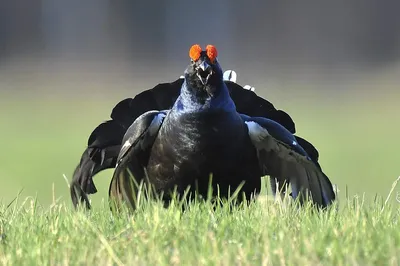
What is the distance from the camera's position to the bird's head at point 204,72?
3648mm

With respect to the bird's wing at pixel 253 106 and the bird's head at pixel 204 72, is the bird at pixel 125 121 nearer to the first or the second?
the bird's wing at pixel 253 106

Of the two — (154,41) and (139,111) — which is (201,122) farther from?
(154,41)

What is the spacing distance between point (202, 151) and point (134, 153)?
294 millimetres

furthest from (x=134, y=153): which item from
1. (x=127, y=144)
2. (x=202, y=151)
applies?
(x=202, y=151)

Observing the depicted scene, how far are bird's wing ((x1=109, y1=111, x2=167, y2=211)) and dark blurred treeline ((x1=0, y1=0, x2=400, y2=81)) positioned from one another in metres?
8.19

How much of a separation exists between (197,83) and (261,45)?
8.72 meters

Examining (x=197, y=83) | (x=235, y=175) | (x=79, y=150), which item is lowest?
(x=79, y=150)

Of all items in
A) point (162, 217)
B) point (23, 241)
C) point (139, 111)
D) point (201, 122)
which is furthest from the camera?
point (139, 111)

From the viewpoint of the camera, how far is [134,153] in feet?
12.3

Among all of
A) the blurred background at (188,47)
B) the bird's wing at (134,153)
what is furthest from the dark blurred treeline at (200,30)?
the bird's wing at (134,153)

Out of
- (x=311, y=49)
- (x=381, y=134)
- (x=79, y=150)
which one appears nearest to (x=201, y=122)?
(x=79, y=150)

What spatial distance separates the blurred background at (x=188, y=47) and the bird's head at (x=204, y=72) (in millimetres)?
5720

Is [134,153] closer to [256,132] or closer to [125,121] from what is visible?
[125,121]

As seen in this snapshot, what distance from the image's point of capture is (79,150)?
7.89 meters
